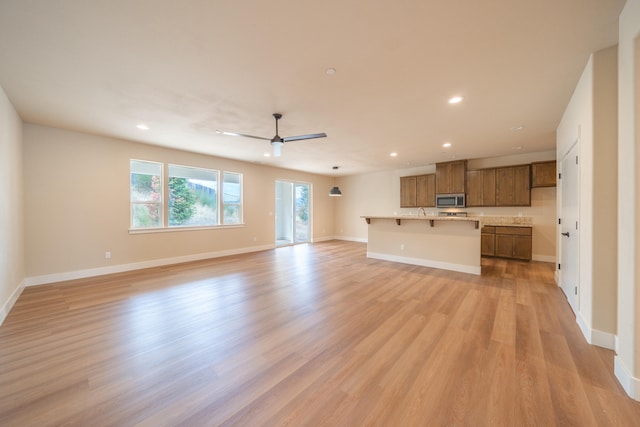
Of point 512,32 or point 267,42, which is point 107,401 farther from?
point 512,32

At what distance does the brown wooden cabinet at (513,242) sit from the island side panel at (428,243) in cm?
213

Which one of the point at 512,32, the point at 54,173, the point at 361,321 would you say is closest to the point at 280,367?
the point at 361,321

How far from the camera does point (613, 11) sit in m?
1.81

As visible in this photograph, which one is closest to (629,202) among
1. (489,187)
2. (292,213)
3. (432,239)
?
(432,239)

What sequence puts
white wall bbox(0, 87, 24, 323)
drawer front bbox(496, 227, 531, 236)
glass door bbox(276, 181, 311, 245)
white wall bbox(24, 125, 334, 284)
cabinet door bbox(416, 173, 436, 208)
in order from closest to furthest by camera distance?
white wall bbox(0, 87, 24, 323) < white wall bbox(24, 125, 334, 284) < drawer front bbox(496, 227, 531, 236) < cabinet door bbox(416, 173, 436, 208) < glass door bbox(276, 181, 311, 245)

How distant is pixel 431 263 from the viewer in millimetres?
5371

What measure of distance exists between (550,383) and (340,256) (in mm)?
5021

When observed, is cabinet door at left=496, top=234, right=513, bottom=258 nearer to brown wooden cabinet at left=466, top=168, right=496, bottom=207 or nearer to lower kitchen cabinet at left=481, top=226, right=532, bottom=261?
lower kitchen cabinet at left=481, top=226, right=532, bottom=261

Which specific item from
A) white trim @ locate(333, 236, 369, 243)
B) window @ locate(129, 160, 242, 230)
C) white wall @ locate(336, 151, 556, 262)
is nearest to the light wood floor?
window @ locate(129, 160, 242, 230)

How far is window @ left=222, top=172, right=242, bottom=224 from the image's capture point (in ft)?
22.6

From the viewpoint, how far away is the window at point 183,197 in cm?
537

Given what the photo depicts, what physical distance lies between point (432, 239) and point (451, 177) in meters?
2.70

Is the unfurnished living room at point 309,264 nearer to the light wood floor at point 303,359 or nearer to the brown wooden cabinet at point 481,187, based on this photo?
the light wood floor at point 303,359

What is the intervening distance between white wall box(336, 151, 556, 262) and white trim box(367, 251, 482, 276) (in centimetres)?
272
